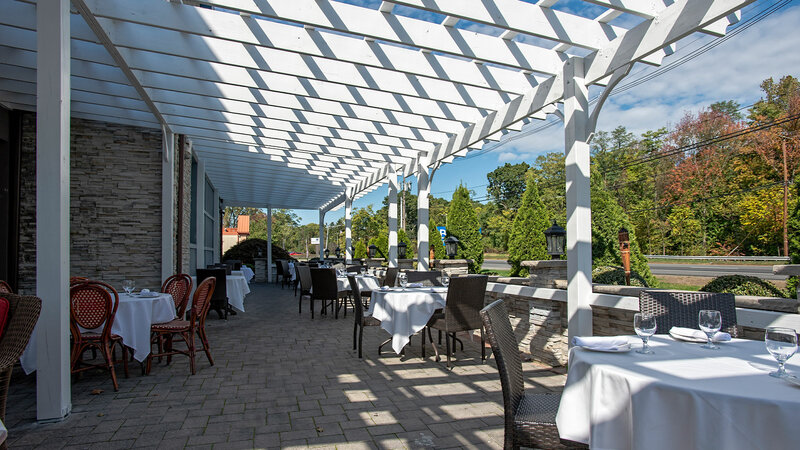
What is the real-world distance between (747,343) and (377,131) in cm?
553

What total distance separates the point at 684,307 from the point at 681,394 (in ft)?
4.39

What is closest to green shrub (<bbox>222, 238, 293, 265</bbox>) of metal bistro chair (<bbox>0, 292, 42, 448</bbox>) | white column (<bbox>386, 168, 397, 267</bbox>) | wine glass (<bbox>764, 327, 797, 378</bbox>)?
white column (<bbox>386, 168, 397, 267</bbox>)

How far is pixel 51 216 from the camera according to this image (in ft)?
9.65

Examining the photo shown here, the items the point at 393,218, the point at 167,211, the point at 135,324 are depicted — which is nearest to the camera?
the point at 135,324

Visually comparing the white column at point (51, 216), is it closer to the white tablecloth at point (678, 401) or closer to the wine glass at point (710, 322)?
the white tablecloth at point (678, 401)

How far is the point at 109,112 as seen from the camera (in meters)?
6.10

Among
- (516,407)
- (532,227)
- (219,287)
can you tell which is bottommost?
(219,287)

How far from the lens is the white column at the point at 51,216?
115 inches

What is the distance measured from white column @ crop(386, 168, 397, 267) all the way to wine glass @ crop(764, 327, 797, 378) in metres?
7.57

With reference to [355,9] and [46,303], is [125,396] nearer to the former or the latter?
[46,303]

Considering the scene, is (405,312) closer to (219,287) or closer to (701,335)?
(701,335)

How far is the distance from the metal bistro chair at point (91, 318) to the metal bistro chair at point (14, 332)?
1.47 m

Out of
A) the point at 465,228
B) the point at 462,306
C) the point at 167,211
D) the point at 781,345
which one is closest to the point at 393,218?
the point at 465,228

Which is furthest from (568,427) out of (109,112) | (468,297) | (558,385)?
(109,112)
